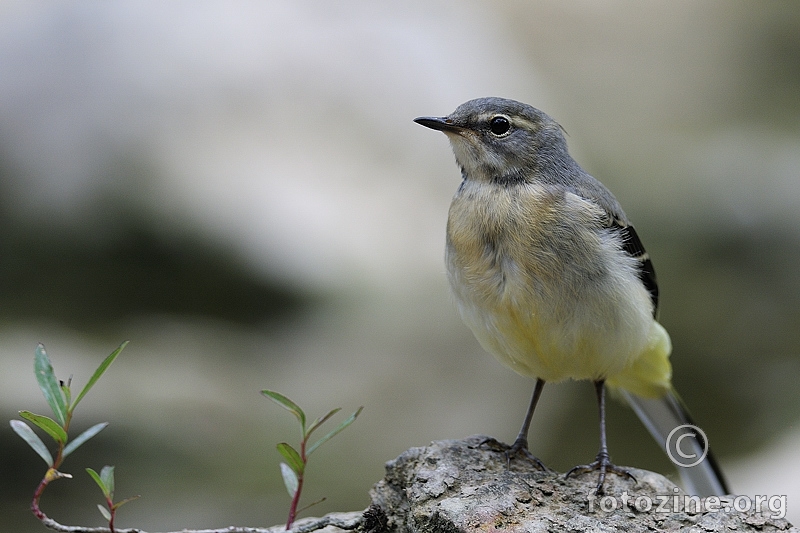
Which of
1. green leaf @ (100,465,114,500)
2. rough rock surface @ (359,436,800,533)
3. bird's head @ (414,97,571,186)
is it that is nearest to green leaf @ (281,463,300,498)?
rough rock surface @ (359,436,800,533)

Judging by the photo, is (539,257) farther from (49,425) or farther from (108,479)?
(49,425)

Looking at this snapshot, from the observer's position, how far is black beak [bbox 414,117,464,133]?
15.4 feet

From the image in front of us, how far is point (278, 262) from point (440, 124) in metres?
4.67

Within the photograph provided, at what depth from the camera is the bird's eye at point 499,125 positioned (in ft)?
15.8

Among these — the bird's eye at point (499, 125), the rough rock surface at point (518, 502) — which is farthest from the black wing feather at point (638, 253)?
the rough rock surface at point (518, 502)

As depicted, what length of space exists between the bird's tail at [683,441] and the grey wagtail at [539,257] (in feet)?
3.26

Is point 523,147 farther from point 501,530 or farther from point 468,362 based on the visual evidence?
point 468,362

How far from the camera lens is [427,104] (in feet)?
34.9

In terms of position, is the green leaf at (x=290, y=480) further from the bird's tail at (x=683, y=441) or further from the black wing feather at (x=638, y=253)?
the bird's tail at (x=683, y=441)

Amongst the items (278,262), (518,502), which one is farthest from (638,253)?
(278,262)

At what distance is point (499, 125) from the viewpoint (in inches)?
190

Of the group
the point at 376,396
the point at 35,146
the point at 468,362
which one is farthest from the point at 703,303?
the point at 35,146

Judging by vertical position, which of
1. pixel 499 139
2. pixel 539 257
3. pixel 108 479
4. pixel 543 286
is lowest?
pixel 108 479

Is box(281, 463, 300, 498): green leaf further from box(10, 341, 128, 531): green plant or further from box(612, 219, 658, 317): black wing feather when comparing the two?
box(612, 219, 658, 317): black wing feather
